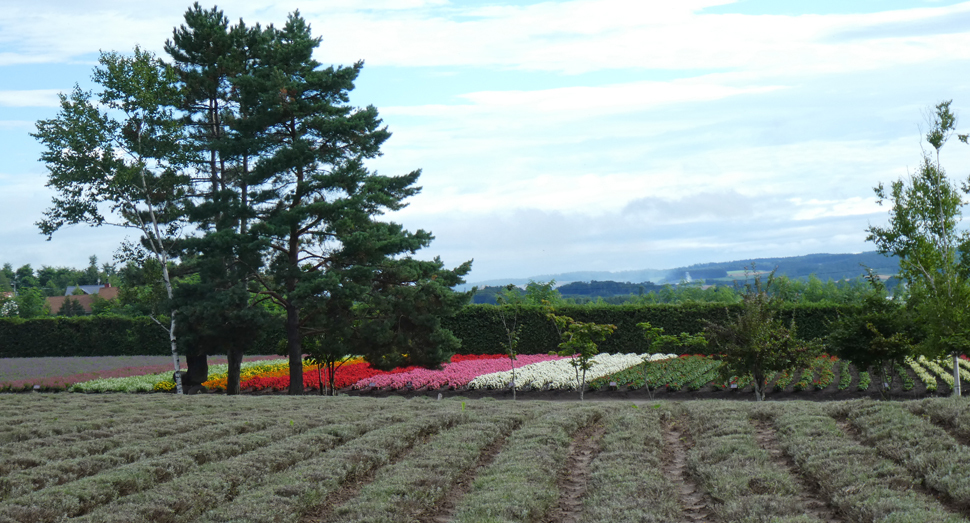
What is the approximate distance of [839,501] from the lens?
18.5 ft

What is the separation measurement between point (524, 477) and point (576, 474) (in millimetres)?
960

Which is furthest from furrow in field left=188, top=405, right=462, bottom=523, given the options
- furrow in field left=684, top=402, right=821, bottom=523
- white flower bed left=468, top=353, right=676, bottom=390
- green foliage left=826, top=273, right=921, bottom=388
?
green foliage left=826, top=273, right=921, bottom=388

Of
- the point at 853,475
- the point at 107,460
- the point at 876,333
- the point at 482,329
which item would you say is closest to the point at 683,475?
the point at 853,475

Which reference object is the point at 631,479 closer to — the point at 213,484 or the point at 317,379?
the point at 213,484

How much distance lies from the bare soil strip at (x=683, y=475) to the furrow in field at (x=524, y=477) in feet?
3.95

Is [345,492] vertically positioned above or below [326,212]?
below

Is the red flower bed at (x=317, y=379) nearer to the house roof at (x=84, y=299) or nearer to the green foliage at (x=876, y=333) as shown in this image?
the green foliage at (x=876, y=333)

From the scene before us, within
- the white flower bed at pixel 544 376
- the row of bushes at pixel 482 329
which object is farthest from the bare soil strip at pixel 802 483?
the row of bushes at pixel 482 329

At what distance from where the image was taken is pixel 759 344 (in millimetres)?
13922

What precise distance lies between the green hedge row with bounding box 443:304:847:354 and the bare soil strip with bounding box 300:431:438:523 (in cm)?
1776

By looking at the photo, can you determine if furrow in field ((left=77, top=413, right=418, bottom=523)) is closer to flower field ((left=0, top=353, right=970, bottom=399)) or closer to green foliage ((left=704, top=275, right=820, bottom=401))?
green foliage ((left=704, top=275, right=820, bottom=401))

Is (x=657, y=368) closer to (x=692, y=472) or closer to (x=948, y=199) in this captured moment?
(x=948, y=199)

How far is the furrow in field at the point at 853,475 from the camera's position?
17.1 ft

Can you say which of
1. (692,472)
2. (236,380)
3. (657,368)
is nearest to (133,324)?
(236,380)
